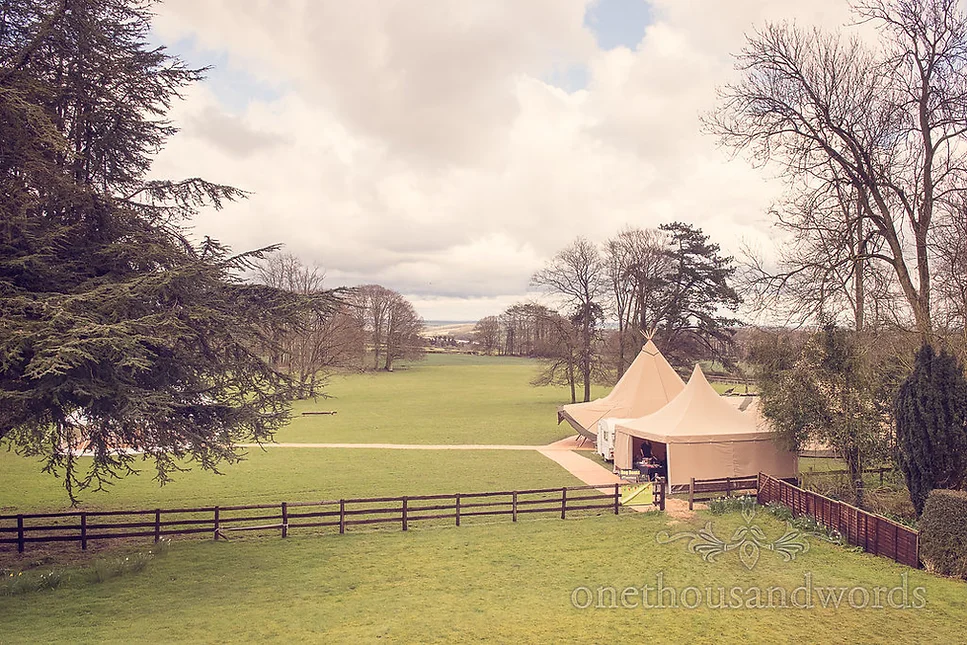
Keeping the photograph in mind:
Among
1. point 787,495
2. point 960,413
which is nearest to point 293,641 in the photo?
point 787,495

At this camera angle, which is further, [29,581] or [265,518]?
[265,518]

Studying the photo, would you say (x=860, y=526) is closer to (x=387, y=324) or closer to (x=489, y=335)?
(x=387, y=324)

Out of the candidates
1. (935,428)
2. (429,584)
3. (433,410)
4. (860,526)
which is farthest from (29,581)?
(433,410)

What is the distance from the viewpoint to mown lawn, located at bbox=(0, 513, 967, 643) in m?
7.67

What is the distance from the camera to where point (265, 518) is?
1196 centimetres

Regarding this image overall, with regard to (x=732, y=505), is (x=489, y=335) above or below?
above

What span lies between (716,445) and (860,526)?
5803 mm

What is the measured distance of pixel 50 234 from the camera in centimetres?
911

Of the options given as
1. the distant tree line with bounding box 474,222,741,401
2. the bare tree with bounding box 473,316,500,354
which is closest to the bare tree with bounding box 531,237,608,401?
the distant tree line with bounding box 474,222,741,401

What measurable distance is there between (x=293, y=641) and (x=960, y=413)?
12.4 metres

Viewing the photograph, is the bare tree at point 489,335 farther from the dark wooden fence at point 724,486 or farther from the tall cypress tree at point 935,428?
the tall cypress tree at point 935,428

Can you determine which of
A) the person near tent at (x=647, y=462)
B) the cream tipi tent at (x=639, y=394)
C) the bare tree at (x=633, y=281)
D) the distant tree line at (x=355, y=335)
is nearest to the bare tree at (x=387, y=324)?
the distant tree line at (x=355, y=335)

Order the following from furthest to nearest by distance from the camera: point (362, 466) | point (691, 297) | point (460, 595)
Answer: point (691, 297)
point (362, 466)
point (460, 595)

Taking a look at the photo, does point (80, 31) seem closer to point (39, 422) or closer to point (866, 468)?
point (39, 422)
